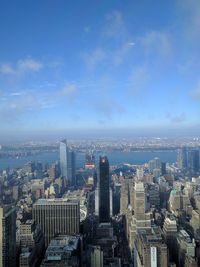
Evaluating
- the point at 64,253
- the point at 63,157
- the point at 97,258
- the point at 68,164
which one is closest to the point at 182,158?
the point at 68,164

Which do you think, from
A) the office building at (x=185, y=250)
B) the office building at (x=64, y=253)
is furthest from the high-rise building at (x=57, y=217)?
the office building at (x=185, y=250)

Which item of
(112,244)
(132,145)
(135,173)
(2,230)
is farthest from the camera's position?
(135,173)

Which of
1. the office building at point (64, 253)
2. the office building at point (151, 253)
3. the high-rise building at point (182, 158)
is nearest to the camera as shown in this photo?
the office building at point (64, 253)

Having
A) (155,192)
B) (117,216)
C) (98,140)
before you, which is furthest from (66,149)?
(155,192)

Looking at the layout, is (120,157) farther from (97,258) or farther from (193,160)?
(97,258)

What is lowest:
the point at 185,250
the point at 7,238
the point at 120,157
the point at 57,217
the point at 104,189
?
the point at 185,250

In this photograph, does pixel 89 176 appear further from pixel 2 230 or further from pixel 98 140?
pixel 2 230

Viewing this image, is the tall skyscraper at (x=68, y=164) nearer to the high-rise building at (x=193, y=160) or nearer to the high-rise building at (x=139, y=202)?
the high-rise building at (x=139, y=202)
